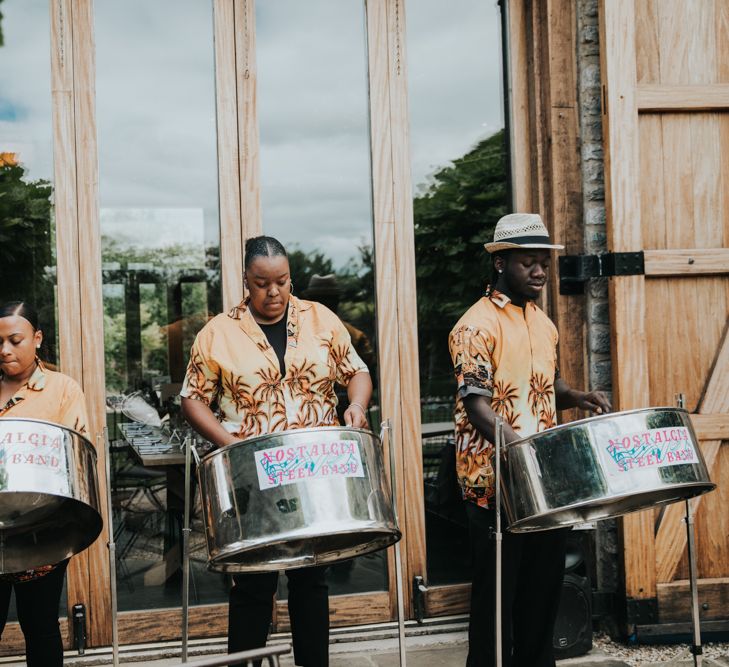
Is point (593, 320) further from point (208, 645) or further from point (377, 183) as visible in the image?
point (208, 645)

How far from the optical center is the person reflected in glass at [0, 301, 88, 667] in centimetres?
203

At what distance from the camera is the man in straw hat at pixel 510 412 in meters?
2.17

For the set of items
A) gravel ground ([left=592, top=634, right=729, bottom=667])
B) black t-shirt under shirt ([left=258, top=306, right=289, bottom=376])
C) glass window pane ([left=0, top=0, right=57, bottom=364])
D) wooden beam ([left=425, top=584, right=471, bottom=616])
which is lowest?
gravel ground ([left=592, top=634, right=729, bottom=667])

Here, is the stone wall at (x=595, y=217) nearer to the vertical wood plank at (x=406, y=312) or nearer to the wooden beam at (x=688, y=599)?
the wooden beam at (x=688, y=599)

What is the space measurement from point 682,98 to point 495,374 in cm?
126

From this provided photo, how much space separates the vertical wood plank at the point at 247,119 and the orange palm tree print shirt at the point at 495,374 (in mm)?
945

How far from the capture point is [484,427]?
81.7 inches

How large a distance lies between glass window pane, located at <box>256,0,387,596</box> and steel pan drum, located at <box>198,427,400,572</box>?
3.62 feet

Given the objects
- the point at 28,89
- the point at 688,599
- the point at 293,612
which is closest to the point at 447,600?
the point at 688,599

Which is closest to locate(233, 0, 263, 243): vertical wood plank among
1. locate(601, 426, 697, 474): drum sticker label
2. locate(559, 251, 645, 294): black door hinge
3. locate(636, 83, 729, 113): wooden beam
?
locate(559, 251, 645, 294): black door hinge

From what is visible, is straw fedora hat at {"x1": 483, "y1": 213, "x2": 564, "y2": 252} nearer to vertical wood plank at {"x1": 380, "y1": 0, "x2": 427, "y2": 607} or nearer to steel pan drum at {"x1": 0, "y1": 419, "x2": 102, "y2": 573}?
vertical wood plank at {"x1": 380, "y1": 0, "x2": 427, "y2": 607}

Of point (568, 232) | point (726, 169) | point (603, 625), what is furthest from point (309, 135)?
point (603, 625)

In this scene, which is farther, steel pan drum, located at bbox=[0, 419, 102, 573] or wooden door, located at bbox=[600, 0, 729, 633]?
wooden door, located at bbox=[600, 0, 729, 633]

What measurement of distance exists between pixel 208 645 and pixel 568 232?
1.75m
